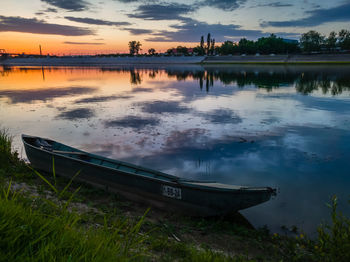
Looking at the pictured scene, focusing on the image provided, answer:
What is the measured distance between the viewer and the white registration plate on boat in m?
7.67

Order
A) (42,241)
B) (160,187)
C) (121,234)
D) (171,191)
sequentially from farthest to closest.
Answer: (160,187)
(171,191)
(121,234)
(42,241)

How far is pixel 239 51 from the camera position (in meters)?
156

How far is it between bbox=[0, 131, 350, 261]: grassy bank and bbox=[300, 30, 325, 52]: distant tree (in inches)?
6022

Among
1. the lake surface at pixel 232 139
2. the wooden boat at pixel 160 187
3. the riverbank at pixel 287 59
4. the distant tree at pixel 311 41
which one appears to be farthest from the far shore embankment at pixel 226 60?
the wooden boat at pixel 160 187

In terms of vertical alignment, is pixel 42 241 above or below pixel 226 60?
below

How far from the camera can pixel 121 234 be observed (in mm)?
6164

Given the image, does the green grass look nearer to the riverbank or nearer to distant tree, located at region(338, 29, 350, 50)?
the riverbank

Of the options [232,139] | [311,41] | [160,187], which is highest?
[311,41]

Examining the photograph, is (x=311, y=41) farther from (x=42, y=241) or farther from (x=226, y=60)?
(x=42, y=241)

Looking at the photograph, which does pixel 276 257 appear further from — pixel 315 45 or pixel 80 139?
Result: pixel 315 45

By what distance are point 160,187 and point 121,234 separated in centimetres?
216

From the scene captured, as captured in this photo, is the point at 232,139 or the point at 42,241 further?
the point at 232,139

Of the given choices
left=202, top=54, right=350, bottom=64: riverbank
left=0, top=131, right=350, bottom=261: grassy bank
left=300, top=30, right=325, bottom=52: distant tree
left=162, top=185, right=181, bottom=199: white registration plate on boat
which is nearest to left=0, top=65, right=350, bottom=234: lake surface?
left=0, top=131, right=350, bottom=261: grassy bank

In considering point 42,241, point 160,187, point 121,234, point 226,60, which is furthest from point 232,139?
point 226,60
